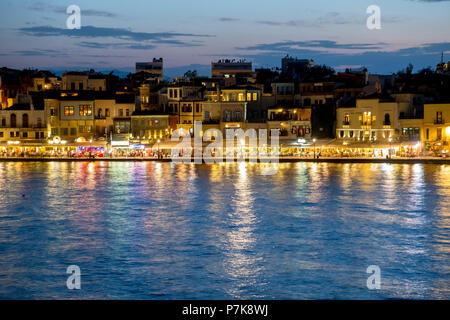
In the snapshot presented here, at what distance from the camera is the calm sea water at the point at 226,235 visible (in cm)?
1468

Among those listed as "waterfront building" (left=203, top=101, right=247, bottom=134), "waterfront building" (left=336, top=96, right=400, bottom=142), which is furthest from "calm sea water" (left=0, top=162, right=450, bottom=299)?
"waterfront building" (left=203, top=101, right=247, bottom=134)

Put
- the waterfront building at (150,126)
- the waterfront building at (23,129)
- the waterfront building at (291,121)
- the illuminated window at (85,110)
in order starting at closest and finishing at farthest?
the waterfront building at (291,121) → the waterfront building at (23,129) → the waterfront building at (150,126) → the illuminated window at (85,110)

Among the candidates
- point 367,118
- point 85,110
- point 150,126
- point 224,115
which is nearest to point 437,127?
point 367,118

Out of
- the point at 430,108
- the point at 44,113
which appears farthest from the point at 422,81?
the point at 44,113

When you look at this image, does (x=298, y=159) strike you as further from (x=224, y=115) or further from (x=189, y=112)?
(x=189, y=112)

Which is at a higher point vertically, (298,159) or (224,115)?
(224,115)

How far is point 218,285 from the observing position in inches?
576

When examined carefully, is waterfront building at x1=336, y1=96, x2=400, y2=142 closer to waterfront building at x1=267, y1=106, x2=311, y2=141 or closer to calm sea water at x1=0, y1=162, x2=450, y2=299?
waterfront building at x1=267, y1=106, x2=311, y2=141

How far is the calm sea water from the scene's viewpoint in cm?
1468

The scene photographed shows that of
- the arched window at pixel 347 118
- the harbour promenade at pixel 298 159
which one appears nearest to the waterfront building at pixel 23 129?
the harbour promenade at pixel 298 159

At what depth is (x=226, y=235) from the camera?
767 inches

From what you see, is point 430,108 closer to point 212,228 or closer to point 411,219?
point 411,219

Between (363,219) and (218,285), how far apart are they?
9.03 metres

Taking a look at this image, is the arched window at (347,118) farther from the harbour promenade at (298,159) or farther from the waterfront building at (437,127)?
the waterfront building at (437,127)
